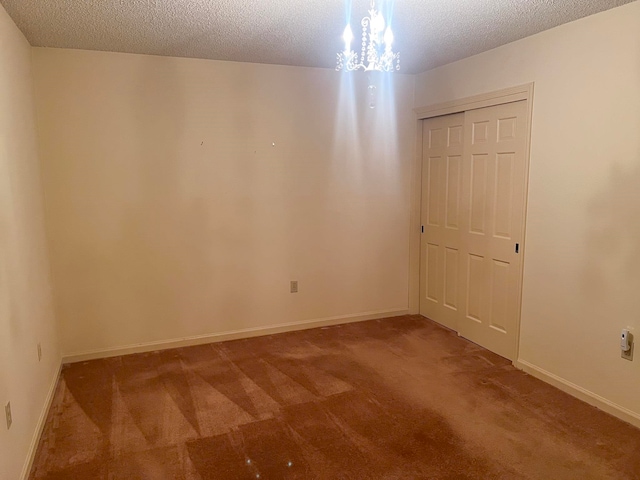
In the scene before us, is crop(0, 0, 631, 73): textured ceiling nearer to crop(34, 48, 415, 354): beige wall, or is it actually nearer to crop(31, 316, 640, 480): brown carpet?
crop(34, 48, 415, 354): beige wall

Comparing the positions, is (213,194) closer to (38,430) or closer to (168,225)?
(168,225)

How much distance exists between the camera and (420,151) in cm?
457

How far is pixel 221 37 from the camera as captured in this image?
3170mm

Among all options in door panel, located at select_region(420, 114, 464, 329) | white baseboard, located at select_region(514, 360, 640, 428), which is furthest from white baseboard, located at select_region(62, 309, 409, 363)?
white baseboard, located at select_region(514, 360, 640, 428)

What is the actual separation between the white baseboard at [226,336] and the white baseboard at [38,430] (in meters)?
0.35

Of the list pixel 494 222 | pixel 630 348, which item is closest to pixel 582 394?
pixel 630 348

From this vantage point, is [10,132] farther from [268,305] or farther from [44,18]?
[268,305]

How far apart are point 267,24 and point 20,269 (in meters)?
2.10

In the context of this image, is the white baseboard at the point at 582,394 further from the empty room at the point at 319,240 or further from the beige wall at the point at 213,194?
the beige wall at the point at 213,194

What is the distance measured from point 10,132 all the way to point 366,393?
8.96 feet

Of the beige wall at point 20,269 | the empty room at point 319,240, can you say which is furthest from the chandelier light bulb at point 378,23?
the beige wall at point 20,269

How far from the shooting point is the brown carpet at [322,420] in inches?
91.4

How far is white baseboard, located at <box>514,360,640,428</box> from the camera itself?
271cm

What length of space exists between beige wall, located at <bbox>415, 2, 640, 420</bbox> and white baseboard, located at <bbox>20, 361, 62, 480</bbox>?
10.7ft
